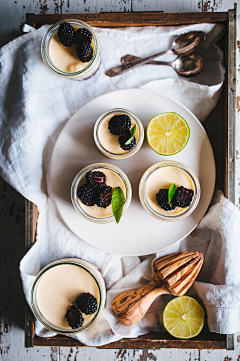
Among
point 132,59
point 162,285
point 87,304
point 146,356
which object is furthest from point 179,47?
point 146,356

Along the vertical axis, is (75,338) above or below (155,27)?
below

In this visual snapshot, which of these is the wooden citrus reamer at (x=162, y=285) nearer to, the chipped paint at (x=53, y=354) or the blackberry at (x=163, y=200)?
the blackberry at (x=163, y=200)

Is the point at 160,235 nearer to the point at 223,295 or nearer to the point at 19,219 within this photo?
the point at 223,295

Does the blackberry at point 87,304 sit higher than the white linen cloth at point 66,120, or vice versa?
the white linen cloth at point 66,120

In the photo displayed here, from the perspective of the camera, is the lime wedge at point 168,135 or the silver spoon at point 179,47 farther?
the silver spoon at point 179,47

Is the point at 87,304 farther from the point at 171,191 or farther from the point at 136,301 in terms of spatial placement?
the point at 171,191

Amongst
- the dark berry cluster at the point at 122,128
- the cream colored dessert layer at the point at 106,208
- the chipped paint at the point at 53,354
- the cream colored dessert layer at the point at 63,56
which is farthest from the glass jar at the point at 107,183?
the chipped paint at the point at 53,354

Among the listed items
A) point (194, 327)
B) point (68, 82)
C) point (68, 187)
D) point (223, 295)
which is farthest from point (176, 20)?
point (194, 327)
